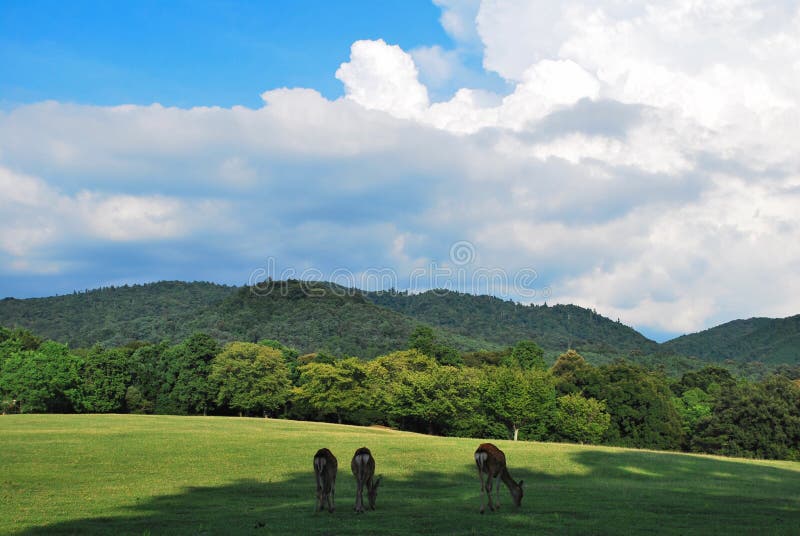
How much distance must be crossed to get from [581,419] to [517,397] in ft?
35.9

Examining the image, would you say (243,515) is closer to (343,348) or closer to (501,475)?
(501,475)

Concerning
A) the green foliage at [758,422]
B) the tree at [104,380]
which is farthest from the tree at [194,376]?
the green foliage at [758,422]

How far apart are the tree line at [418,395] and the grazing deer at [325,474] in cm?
6872

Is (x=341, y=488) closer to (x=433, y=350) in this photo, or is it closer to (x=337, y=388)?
(x=337, y=388)

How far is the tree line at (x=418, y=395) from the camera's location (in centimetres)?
8912

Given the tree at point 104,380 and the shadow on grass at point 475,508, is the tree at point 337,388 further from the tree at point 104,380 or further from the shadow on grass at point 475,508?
the shadow on grass at point 475,508

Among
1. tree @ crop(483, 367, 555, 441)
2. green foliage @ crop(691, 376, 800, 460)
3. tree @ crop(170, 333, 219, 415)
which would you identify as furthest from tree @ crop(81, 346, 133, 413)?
green foliage @ crop(691, 376, 800, 460)

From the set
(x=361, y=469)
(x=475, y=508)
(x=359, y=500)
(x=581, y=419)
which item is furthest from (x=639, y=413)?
(x=361, y=469)

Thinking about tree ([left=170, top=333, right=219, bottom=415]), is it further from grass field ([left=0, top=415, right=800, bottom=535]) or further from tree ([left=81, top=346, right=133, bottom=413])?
grass field ([left=0, top=415, right=800, bottom=535])

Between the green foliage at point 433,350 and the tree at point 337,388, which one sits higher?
the green foliage at point 433,350

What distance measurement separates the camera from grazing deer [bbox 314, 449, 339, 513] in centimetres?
2195

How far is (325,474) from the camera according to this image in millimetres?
22203

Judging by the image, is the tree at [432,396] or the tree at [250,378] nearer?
the tree at [432,396]

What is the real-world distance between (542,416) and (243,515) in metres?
75.7
